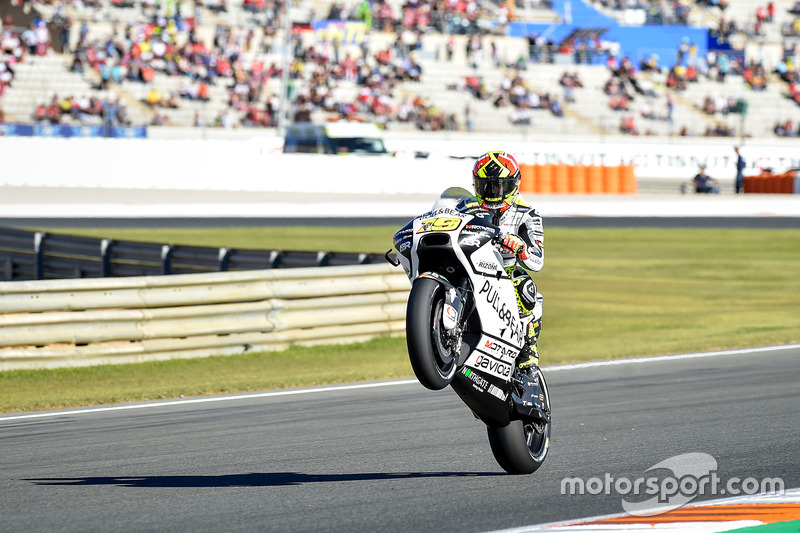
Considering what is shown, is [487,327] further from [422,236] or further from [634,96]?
[634,96]

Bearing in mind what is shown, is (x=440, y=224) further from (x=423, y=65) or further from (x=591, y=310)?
(x=423, y=65)

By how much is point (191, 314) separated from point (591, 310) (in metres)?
6.26

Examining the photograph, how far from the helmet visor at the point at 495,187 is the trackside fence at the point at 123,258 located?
26.3 feet

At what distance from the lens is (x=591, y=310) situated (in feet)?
50.9

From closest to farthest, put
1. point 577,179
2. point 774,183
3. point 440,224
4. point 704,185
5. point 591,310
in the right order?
point 440,224, point 591,310, point 577,179, point 704,185, point 774,183

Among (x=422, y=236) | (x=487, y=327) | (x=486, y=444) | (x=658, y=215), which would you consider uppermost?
(x=422, y=236)

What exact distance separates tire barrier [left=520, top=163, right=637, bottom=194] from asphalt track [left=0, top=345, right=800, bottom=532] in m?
27.7

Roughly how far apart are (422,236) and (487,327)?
1.74 ft

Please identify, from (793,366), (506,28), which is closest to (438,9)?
(506,28)

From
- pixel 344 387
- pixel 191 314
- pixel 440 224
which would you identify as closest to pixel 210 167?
pixel 191 314

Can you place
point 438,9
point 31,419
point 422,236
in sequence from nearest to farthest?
1. point 422,236
2. point 31,419
3. point 438,9

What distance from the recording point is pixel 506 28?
47.7 meters

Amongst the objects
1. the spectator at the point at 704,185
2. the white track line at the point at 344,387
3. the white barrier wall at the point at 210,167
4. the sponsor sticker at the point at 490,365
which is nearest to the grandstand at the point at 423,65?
the white barrier wall at the point at 210,167

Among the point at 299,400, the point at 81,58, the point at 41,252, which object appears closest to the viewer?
the point at 299,400
